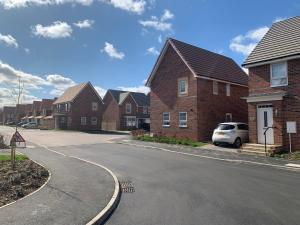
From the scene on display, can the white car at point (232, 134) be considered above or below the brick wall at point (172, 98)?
below

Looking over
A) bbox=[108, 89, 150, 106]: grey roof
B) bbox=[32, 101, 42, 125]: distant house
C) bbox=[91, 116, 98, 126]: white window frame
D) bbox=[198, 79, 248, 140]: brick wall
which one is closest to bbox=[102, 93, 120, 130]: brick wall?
bbox=[108, 89, 150, 106]: grey roof

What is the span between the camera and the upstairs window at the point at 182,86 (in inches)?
1033

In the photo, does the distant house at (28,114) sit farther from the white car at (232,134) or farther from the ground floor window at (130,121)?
the white car at (232,134)

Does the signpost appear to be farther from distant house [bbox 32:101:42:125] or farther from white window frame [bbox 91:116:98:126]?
distant house [bbox 32:101:42:125]

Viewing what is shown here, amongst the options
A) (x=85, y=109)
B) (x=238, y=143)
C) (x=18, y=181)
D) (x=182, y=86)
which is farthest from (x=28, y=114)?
(x=18, y=181)

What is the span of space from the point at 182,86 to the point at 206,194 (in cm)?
1882

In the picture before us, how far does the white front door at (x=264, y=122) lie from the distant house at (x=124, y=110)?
37.3 meters

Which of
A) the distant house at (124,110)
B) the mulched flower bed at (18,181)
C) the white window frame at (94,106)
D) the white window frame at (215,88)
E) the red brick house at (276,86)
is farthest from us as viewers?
the white window frame at (94,106)

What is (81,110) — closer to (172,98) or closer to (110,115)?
(110,115)

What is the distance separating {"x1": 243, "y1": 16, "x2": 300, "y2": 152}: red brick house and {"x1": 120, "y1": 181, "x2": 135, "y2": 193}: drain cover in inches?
451

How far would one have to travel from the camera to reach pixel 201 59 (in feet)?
92.2

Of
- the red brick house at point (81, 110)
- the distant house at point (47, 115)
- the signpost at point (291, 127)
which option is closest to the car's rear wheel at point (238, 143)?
the signpost at point (291, 127)

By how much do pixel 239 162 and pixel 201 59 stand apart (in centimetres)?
1500

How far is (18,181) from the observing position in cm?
942
